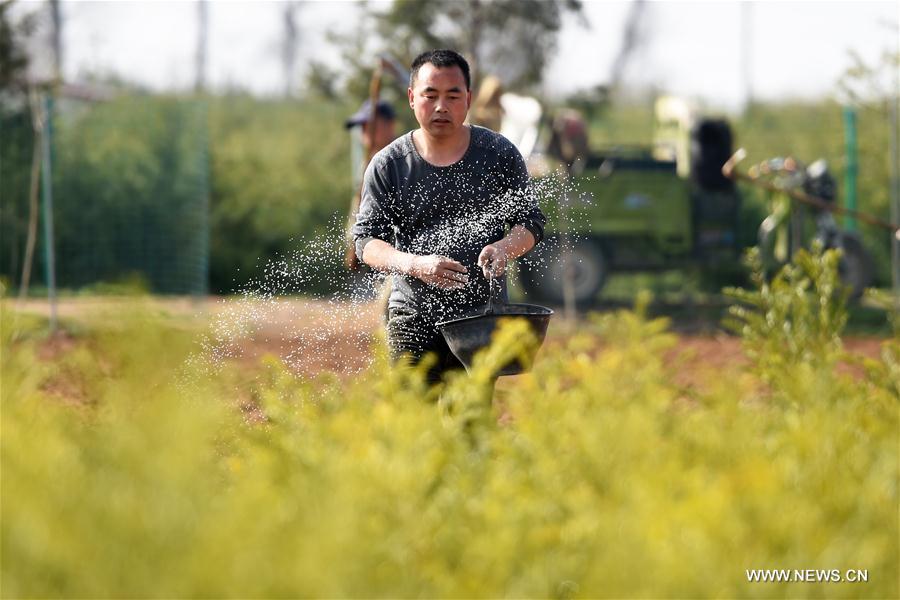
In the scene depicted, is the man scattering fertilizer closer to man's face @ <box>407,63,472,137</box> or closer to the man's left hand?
man's face @ <box>407,63,472,137</box>

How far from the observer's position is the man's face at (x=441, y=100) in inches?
173

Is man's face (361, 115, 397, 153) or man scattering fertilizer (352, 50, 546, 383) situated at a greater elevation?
man's face (361, 115, 397, 153)

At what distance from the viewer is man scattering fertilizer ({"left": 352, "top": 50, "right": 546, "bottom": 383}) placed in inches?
174

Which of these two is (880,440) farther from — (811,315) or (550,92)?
(550,92)

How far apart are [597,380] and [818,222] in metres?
12.5

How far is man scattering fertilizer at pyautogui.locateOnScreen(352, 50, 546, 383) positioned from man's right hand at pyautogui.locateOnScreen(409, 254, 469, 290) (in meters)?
0.17

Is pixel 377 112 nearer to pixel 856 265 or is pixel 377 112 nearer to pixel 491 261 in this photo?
pixel 491 261

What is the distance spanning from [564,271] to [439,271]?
1095cm

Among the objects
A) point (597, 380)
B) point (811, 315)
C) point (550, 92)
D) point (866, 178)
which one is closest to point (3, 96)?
point (550, 92)

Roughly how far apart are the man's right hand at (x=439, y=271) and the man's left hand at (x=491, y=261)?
2.2 inches

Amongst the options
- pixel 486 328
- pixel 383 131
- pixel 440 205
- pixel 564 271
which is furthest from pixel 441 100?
pixel 564 271

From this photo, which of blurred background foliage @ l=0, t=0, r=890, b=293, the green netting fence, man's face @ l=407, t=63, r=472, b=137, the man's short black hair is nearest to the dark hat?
the man's short black hair

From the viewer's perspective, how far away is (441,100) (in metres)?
4.41

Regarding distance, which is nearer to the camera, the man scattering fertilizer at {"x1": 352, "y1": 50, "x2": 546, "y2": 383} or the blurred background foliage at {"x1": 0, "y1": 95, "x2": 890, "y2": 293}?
the man scattering fertilizer at {"x1": 352, "y1": 50, "x2": 546, "y2": 383}
